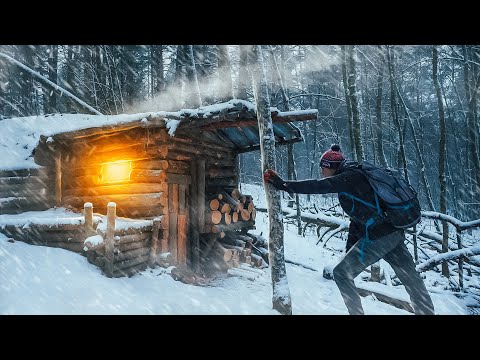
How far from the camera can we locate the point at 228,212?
8734mm

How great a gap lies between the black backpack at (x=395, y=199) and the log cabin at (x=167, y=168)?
92.0 inches

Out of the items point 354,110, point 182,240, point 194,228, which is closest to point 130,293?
point 182,240

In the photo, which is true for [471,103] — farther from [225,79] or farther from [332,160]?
[332,160]

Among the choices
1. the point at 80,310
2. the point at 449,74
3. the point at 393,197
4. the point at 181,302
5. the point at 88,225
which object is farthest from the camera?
the point at 449,74

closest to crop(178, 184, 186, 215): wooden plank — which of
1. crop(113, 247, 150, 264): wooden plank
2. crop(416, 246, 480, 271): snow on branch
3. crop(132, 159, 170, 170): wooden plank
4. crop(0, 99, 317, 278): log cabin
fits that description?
crop(0, 99, 317, 278): log cabin

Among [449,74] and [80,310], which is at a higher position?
[449,74]

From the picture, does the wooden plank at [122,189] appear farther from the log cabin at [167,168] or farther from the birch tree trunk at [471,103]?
the birch tree trunk at [471,103]

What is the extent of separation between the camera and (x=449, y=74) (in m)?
24.2
